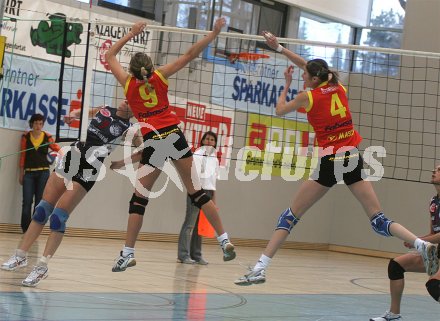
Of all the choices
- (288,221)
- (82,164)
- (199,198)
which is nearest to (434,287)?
(288,221)

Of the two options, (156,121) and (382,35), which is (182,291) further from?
(382,35)

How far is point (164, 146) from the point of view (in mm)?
7715

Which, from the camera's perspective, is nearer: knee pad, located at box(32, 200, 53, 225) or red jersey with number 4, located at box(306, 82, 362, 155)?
red jersey with number 4, located at box(306, 82, 362, 155)

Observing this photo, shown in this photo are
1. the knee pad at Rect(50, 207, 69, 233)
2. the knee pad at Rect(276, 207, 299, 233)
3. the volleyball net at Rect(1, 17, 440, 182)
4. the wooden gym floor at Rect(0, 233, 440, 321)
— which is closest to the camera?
the wooden gym floor at Rect(0, 233, 440, 321)

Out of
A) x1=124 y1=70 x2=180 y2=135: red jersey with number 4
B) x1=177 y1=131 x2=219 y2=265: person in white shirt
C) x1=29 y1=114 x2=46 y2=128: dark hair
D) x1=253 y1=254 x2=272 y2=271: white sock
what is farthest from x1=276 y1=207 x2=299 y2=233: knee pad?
x1=29 y1=114 x2=46 y2=128: dark hair

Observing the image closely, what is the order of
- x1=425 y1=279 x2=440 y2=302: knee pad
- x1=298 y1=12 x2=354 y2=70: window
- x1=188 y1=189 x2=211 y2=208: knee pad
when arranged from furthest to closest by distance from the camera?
x1=298 y1=12 x2=354 y2=70: window < x1=188 y1=189 x2=211 y2=208: knee pad < x1=425 y1=279 x2=440 y2=302: knee pad

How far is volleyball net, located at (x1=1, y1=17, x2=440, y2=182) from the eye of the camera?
1598cm

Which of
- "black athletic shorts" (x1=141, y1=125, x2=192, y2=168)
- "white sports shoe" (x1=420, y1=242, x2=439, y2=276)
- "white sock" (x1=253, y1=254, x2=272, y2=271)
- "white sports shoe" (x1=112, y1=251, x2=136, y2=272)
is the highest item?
"black athletic shorts" (x1=141, y1=125, x2=192, y2=168)

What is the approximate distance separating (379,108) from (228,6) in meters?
3.85

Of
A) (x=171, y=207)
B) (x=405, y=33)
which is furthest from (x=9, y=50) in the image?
(x=405, y=33)

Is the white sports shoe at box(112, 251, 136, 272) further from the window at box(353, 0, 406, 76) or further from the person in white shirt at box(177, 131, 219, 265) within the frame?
the window at box(353, 0, 406, 76)

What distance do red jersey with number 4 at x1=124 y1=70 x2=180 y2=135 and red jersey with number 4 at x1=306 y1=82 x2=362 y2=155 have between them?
125cm

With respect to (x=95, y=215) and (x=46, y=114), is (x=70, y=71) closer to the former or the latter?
(x=46, y=114)

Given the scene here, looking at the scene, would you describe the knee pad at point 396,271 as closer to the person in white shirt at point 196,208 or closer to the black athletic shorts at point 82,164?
the black athletic shorts at point 82,164
